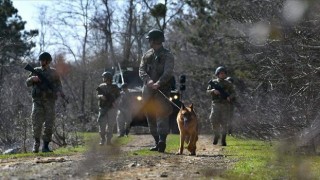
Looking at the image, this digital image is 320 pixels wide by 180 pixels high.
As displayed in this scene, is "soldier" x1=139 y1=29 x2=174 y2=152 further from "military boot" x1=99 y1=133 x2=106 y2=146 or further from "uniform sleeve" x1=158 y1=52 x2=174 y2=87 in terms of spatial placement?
"military boot" x1=99 y1=133 x2=106 y2=146

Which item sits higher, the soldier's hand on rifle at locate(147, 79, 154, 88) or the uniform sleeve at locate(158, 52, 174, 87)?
the uniform sleeve at locate(158, 52, 174, 87)

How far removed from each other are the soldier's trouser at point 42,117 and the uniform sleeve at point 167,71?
103 inches

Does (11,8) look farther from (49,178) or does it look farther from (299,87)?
(49,178)

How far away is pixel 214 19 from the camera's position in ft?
99.2

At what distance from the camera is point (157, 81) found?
37.9 feet

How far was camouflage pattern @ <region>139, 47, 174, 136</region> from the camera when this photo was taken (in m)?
11.6

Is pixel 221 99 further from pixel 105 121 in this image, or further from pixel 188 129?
pixel 188 129

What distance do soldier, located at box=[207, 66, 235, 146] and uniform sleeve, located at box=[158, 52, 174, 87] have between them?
4.09 metres

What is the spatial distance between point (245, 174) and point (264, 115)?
682 cm

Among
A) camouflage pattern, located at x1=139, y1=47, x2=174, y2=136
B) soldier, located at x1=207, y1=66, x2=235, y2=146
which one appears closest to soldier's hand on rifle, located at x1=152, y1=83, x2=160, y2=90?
camouflage pattern, located at x1=139, y1=47, x2=174, y2=136

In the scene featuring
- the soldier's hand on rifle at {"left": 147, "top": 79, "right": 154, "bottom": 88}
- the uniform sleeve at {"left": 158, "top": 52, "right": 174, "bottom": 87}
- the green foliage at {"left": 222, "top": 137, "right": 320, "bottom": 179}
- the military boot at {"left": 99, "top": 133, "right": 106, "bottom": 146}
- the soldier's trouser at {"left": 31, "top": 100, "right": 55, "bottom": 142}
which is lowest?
the green foliage at {"left": 222, "top": 137, "right": 320, "bottom": 179}

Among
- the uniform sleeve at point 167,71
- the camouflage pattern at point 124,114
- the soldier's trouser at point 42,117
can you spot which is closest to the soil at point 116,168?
the uniform sleeve at point 167,71

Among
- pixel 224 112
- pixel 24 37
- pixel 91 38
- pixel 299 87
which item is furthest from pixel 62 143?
pixel 91 38

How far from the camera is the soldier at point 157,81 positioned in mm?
11602
